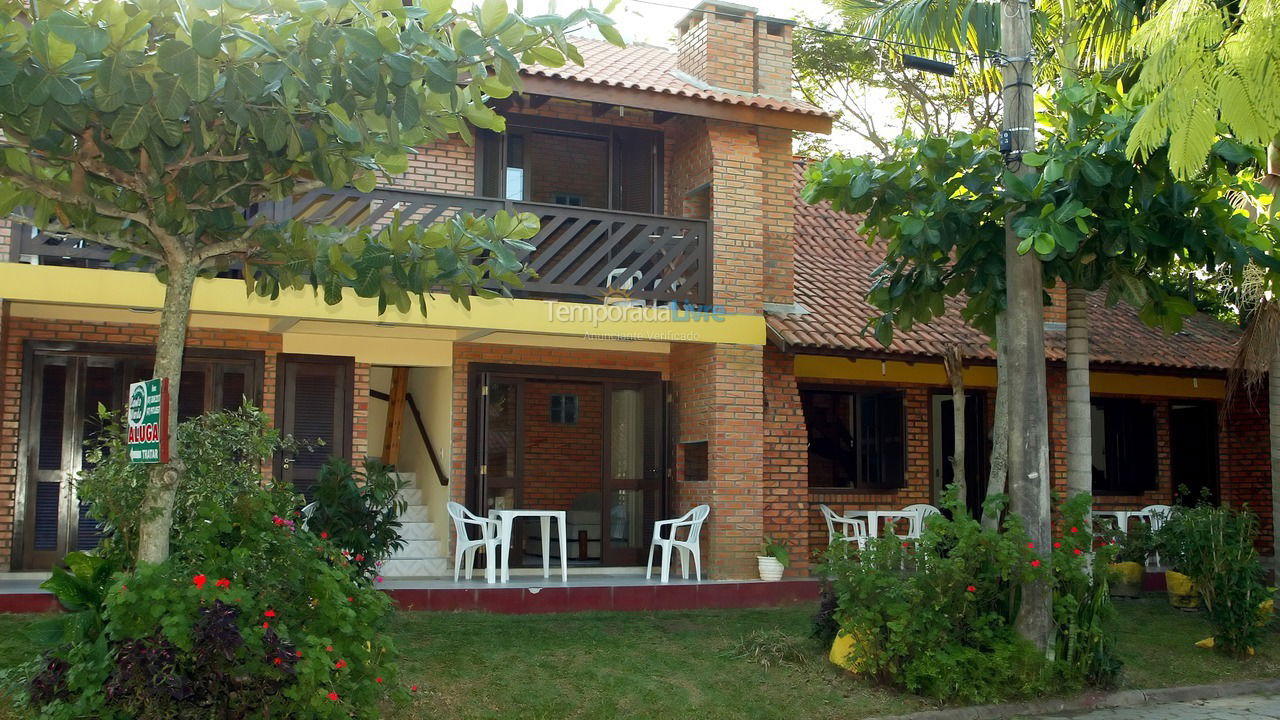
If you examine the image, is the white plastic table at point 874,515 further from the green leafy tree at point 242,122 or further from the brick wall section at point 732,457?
the green leafy tree at point 242,122

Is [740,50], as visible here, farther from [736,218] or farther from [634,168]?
[736,218]

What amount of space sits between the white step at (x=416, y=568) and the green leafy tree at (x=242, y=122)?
18.5 feet

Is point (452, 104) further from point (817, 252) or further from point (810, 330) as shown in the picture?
point (817, 252)

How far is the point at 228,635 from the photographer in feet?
18.7

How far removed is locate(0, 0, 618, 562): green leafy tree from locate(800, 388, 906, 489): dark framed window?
8.11 m

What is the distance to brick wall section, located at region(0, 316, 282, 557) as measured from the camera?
11242mm

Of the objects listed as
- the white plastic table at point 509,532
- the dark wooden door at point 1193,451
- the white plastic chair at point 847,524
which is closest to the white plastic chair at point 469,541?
the white plastic table at point 509,532

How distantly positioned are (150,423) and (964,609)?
5395 mm

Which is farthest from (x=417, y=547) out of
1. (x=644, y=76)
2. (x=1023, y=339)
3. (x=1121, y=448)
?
(x=1121, y=448)

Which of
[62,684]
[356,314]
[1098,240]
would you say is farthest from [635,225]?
[62,684]

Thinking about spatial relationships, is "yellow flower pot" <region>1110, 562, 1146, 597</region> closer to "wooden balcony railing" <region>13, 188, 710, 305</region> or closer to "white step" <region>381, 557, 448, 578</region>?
"wooden balcony railing" <region>13, 188, 710, 305</region>

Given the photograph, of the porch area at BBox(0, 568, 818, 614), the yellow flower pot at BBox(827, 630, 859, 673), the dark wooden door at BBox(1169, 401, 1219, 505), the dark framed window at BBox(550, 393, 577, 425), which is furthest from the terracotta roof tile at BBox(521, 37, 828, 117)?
the dark wooden door at BBox(1169, 401, 1219, 505)

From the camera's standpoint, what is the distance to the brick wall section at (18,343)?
36.9 feet

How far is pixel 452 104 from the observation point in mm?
6023
